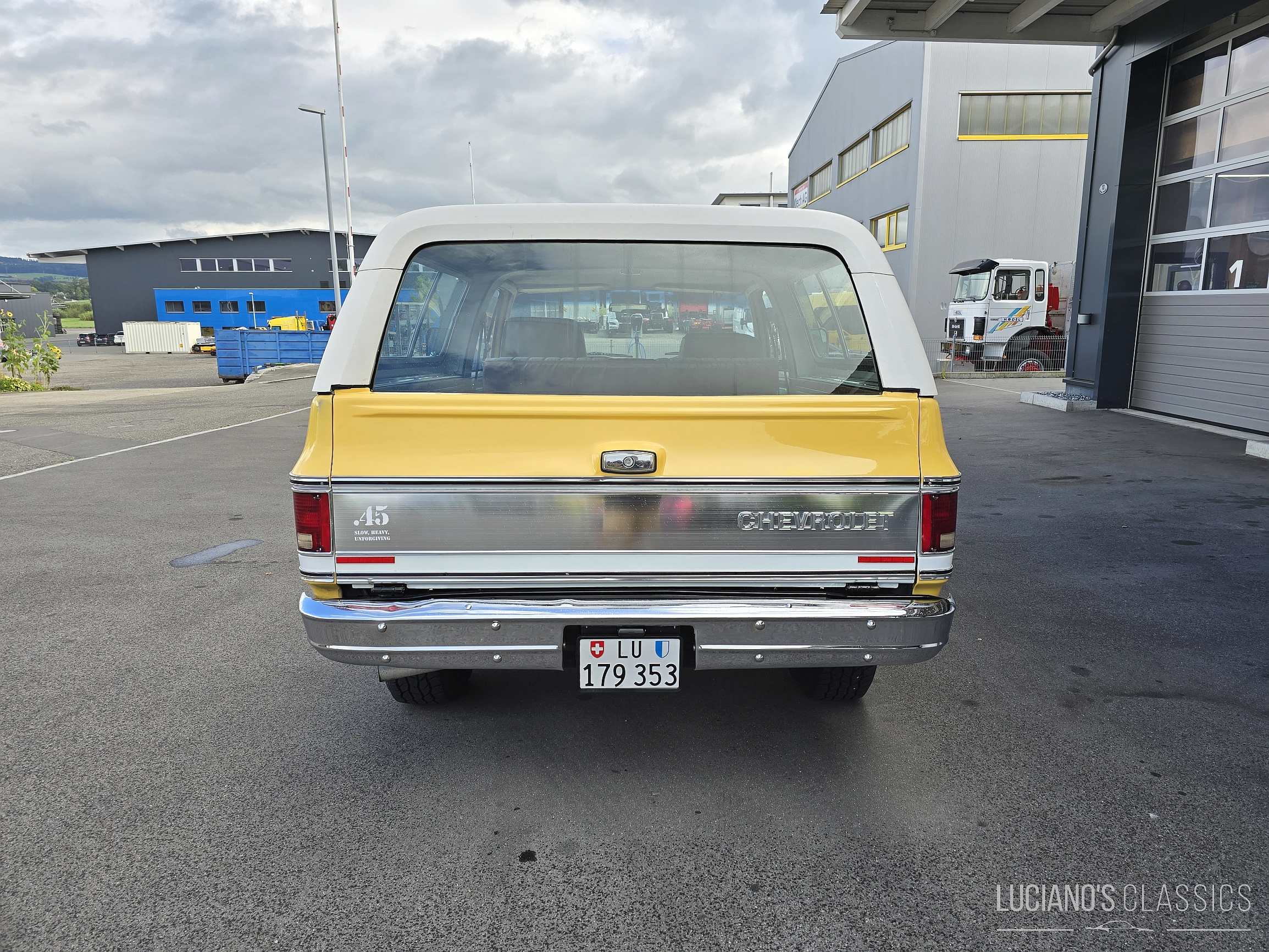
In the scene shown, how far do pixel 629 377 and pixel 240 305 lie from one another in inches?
2220

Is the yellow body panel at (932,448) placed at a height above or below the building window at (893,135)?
below

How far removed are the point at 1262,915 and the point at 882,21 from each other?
12.1 meters

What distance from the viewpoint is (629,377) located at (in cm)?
285

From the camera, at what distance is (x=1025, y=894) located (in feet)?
7.30

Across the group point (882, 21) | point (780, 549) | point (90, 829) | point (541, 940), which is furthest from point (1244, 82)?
point (90, 829)

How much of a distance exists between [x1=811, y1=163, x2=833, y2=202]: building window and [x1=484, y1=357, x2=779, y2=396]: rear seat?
31111 mm

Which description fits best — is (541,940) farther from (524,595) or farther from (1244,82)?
(1244,82)

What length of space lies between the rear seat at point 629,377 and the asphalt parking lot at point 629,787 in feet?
4.16

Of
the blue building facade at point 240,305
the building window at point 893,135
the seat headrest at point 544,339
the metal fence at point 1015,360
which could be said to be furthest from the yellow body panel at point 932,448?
the blue building facade at point 240,305

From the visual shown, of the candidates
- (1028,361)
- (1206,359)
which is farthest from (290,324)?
(1206,359)

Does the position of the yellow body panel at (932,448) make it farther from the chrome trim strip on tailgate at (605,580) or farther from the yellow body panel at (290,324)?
the yellow body panel at (290,324)

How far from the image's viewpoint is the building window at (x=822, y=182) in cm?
3158

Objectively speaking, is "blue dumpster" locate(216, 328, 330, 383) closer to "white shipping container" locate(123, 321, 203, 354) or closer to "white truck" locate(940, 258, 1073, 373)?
"white truck" locate(940, 258, 1073, 373)

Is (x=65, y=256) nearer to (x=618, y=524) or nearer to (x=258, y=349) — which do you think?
(x=258, y=349)
